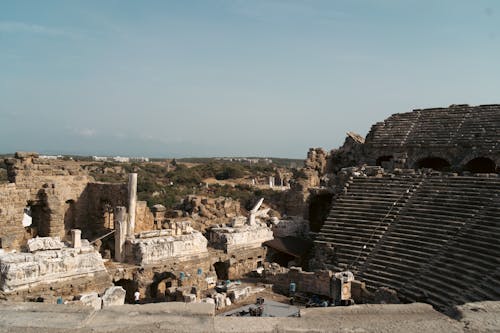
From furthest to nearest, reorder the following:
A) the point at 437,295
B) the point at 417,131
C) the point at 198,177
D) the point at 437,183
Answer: the point at 198,177 → the point at 417,131 → the point at 437,183 → the point at 437,295

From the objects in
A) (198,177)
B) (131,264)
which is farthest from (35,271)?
(198,177)

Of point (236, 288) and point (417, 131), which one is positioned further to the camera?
point (417, 131)

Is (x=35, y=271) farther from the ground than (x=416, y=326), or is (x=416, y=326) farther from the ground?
(x=416, y=326)

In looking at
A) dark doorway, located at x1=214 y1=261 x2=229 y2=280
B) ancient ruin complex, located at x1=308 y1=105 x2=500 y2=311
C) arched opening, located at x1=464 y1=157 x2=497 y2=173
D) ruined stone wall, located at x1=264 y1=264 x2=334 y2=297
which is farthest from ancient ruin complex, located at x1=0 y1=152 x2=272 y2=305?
arched opening, located at x1=464 y1=157 x2=497 y2=173

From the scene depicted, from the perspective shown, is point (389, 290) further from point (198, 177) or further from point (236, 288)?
point (198, 177)

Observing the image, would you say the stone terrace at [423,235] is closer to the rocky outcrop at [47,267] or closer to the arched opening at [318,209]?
the arched opening at [318,209]

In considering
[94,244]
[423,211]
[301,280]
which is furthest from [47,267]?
[423,211]

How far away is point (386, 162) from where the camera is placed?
23.9 meters

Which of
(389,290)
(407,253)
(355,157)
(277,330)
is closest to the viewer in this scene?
(277,330)

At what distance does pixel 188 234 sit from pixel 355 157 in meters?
13.0

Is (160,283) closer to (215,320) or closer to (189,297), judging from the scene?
(189,297)

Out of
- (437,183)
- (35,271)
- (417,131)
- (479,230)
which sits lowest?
(35,271)

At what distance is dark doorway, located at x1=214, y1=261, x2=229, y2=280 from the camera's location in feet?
58.0

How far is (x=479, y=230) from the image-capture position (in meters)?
13.9
